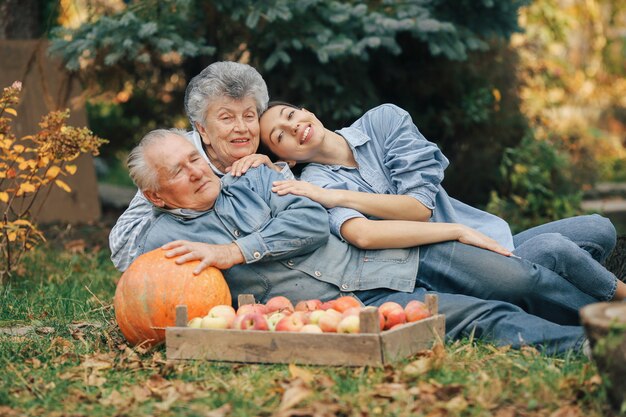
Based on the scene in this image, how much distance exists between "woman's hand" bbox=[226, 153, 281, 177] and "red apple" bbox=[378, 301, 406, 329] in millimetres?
A: 1022

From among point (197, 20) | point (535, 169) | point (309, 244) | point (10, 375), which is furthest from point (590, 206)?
point (10, 375)

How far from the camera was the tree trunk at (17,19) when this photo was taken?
25.4ft

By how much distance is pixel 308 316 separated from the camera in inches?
146

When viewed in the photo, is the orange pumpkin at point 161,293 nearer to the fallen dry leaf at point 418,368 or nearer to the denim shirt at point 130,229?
the denim shirt at point 130,229

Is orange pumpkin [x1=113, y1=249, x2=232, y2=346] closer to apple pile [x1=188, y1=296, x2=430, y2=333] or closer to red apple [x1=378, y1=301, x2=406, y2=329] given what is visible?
apple pile [x1=188, y1=296, x2=430, y2=333]

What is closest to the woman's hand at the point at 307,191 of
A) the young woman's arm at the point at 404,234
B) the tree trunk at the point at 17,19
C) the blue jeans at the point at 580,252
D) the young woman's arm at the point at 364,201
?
the young woman's arm at the point at 364,201

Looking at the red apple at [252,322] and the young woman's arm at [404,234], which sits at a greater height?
the young woman's arm at [404,234]

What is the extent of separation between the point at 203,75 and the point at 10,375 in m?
1.73

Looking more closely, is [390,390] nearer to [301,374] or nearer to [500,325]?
[301,374]

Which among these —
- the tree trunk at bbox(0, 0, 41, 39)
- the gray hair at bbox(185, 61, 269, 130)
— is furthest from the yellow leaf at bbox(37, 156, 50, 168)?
the tree trunk at bbox(0, 0, 41, 39)

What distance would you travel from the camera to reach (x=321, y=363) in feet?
11.5

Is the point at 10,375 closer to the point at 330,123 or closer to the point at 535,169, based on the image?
the point at 330,123

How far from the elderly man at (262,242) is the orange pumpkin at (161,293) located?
0.24 ft

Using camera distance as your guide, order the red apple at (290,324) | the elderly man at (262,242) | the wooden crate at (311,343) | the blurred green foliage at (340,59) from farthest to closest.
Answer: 1. the blurred green foliage at (340,59)
2. the elderly man at (262,242)
3. the red apple at (290,324)
4. the wooden crate at (311,343)
